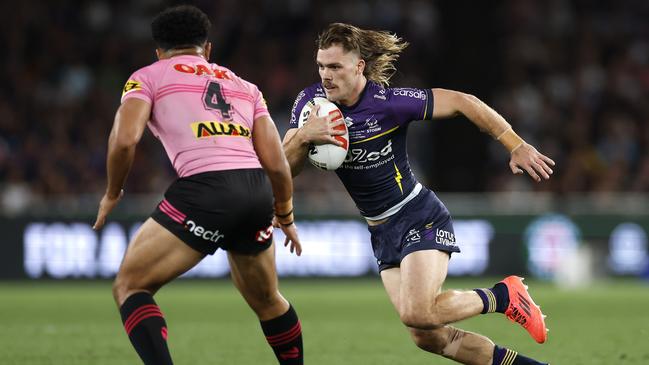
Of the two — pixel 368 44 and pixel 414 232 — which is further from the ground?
pixel 368 44

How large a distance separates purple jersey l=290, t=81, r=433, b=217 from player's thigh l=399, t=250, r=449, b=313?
18.2 inches

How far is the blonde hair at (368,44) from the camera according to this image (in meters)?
6.92

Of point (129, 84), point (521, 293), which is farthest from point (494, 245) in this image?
point (129, 84)

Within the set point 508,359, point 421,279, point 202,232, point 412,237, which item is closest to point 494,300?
point 508,359

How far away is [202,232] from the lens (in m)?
5.79

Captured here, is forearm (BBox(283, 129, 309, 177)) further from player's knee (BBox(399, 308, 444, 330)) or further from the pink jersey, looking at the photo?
player's knee (BBox(399, 308, 444, 330))

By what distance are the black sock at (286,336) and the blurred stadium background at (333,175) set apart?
4.84 meters

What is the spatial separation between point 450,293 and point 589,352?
2586mm

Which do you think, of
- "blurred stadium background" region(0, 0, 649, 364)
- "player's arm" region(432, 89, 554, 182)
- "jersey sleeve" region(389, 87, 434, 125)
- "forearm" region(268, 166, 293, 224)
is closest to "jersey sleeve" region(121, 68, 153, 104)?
"forearm" region(268, 166, 293, 224)

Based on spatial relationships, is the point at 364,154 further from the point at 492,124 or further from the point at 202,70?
the point at 202,70

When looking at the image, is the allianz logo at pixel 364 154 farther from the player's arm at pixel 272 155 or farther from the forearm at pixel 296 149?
the player's arm at pixel 272 155

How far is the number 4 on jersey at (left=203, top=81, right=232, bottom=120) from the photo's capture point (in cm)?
593

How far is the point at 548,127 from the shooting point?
20.2 metres

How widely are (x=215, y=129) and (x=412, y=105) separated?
1.41 meters
